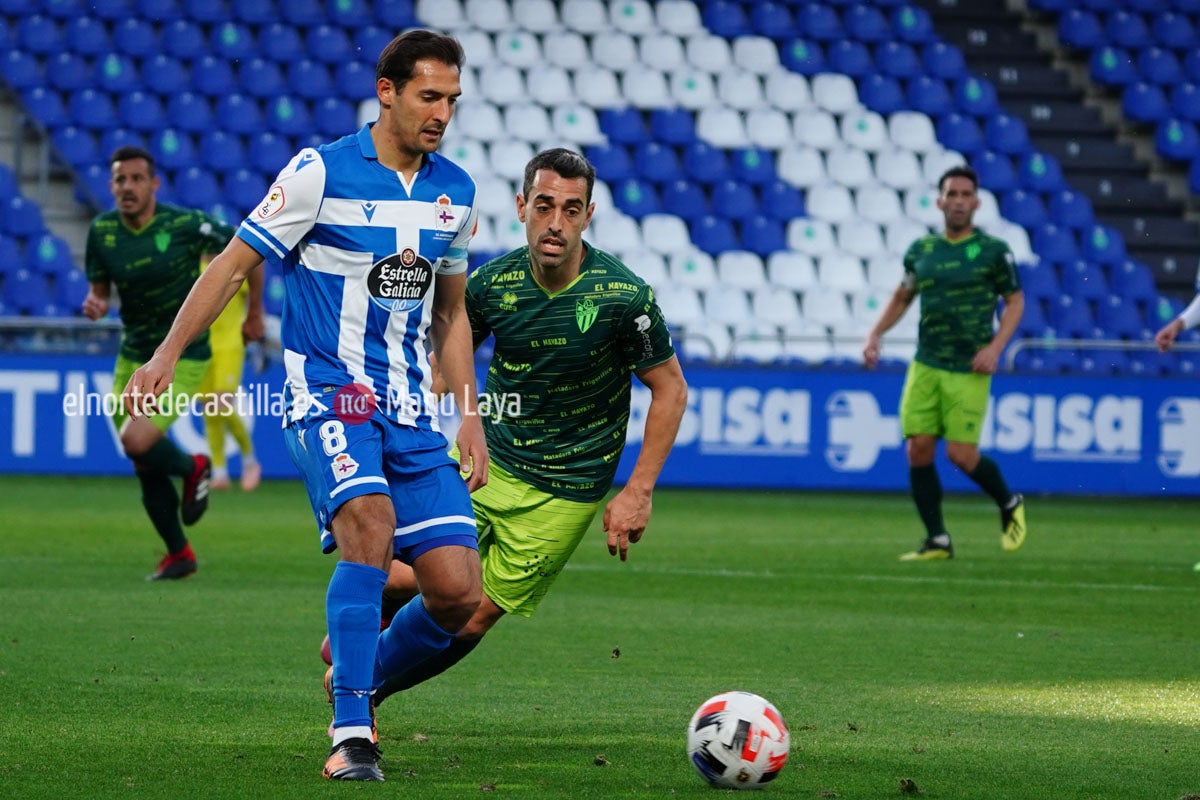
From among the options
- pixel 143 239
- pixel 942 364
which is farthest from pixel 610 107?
pixel 143 239

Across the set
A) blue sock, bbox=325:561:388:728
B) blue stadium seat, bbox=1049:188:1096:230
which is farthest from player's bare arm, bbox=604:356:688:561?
blue stadium seat, bbox=1049:188:1096:230

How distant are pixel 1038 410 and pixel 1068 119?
7.26 meters

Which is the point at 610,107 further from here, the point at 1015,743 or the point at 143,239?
the point at 1015,743

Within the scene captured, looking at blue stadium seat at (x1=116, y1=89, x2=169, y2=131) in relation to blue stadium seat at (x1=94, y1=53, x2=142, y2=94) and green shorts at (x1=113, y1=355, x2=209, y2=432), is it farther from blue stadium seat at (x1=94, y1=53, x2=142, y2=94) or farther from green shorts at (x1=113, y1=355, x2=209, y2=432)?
green shorts at (x1=113, y1=355, x2=209, y2=432)

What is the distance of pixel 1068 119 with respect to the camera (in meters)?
23.3

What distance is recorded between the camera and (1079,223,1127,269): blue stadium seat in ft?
71.2

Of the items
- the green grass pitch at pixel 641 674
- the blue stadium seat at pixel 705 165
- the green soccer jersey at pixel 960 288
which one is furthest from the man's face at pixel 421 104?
the blue stadium seat at pixel 705 165

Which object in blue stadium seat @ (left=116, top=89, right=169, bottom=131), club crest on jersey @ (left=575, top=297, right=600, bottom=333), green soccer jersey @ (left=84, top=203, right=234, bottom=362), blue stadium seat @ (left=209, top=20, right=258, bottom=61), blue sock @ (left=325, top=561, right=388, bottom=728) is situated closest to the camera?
blue sock @ (left=325, top=561, right=388, bottom=728)

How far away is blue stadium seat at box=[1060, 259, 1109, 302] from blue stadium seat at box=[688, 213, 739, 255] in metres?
3.97

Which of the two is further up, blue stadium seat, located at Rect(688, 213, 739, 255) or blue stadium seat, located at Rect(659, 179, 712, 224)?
blue stadium seat, located at Rect(659, 179, 712, 224)

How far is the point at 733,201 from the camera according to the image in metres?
21.2

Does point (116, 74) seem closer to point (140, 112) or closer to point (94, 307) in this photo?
point (140, 112)

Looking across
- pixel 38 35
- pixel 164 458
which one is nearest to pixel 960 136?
pixel 38 35

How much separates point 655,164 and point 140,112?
5.92m
